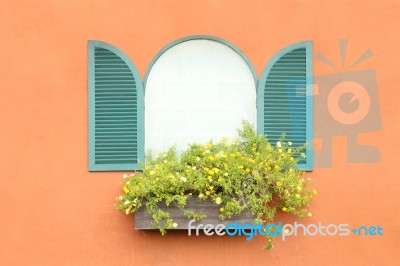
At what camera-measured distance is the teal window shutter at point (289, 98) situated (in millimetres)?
5770

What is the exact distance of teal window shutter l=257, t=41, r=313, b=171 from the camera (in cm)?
577

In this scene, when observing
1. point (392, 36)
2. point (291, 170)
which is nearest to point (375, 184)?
point (291, 170)

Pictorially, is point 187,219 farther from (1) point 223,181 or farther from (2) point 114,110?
(2) point 114,110

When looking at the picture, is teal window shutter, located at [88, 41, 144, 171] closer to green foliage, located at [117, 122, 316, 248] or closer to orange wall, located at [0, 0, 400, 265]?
orange wall, located at [0, 0, 400, 265]

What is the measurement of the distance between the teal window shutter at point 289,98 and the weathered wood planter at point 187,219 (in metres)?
0.72

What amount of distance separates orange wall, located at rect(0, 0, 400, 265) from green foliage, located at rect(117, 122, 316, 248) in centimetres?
26

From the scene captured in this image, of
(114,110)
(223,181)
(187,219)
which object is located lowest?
(187,219)

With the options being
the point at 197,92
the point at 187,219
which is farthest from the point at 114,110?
the point at 187,219

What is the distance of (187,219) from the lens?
→ 5.48 meters

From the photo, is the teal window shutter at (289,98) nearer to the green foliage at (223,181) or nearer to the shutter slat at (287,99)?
the shutter slat at (287,99)

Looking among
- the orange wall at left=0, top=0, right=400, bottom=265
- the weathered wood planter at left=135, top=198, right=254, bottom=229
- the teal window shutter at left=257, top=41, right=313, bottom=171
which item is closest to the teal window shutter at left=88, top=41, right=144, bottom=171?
the orange wall at left=0, top=0, right=400, bottom=265

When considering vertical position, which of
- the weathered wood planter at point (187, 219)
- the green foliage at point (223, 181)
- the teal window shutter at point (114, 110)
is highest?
the teal window shutter at point (114, 110)

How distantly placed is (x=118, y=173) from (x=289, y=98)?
147 centimetres

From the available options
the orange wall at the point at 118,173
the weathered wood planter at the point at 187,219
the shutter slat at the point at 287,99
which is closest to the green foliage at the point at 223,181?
the weathered wood planter at the point at 187,219
